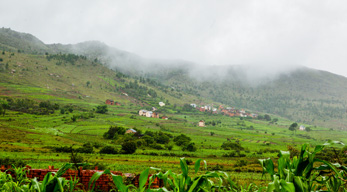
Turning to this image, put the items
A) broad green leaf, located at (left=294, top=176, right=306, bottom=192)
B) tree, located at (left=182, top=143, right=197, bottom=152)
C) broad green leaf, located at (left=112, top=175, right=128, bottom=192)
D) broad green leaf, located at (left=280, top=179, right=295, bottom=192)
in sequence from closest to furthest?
broad green leaf, located at (left=280, top=179, right=295, bottom=192) < broad green leaf, located at (left=294, top=176, right=306, bottom=192) < broad green leaf, located at (left=112, top=175, right=128, bottom=192) < tree, located at (left=182, top=143, right=197, bottom=152)

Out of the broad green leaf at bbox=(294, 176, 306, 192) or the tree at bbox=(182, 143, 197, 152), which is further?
the tree at bbox=(182, 143, 197, 152)

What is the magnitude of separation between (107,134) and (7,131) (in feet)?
81.9

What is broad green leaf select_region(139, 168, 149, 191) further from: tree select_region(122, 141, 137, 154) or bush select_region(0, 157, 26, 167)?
tree select_region(122, 141, 137, 154)

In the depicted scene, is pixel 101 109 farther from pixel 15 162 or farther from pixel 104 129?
pixel 15 162

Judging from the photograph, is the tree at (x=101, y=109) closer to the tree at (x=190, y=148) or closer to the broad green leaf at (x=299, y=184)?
the tree at (x=190, y=148)

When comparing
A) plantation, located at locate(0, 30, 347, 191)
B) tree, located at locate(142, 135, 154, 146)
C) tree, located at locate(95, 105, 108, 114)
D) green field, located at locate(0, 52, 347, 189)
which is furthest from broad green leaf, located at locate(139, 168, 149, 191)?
tree, located at locate(95, 105, 108, 114)

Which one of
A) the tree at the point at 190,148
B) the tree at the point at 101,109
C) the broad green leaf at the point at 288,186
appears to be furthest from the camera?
the tree at the point at 101,109

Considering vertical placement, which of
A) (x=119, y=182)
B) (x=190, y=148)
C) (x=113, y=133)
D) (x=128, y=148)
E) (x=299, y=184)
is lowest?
(x=113, y=133)

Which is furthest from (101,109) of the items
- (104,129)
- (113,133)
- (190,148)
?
(190,148)

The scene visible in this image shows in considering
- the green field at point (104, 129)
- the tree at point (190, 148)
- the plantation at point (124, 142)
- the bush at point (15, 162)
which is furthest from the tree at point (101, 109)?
the bush at point (15, 162)

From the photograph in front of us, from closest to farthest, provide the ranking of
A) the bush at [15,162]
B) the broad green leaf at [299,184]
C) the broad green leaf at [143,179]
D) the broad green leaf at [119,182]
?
the broad green leaf at [299,184] < the broad green leaf at [119,182] < the broad green leaf at [143,179] < the bush at [15,162]

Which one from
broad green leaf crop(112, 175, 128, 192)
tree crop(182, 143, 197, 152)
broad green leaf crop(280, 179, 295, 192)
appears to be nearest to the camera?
broad green leaf crop(280, 179, 295, 192)

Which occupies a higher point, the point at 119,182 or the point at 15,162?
the point at 119,182

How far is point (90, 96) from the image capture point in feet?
439
